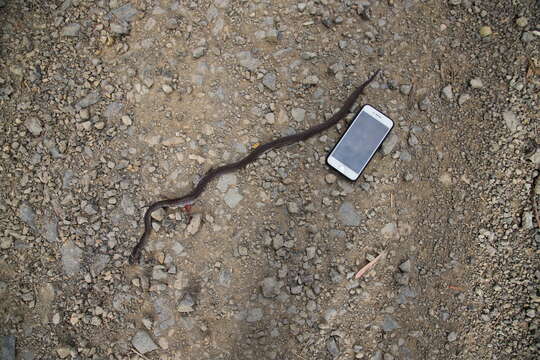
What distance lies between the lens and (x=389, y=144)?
3.46 meters

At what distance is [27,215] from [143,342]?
4.45ft

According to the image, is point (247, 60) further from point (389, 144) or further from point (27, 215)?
point (27, 215)

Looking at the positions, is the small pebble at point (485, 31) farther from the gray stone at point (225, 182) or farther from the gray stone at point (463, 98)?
the gray stone at point (225, 182)

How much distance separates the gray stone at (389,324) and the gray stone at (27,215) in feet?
9.29

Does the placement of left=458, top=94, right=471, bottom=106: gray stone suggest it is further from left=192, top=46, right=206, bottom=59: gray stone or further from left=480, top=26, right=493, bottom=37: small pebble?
left=192, top=46, right=206, bottom=59: gray stone

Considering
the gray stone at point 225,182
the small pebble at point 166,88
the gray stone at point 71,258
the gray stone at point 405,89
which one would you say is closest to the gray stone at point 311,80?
the gray stone at point 405,89

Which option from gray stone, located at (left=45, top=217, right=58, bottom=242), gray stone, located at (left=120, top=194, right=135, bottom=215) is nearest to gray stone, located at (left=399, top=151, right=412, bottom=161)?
gray stone, located at (left=120, top=194, right=135, bottom=215)

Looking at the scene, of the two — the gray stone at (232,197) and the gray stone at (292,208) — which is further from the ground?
the gray stone at (292,208)

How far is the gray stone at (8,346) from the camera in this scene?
3.45 metres

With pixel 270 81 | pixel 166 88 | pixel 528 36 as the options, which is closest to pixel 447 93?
pixel 528 36

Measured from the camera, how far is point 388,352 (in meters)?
3.35

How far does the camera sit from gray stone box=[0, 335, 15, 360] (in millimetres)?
3451

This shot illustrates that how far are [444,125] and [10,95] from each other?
11.4 feet

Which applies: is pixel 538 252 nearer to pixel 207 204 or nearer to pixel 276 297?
pixel 276 297
